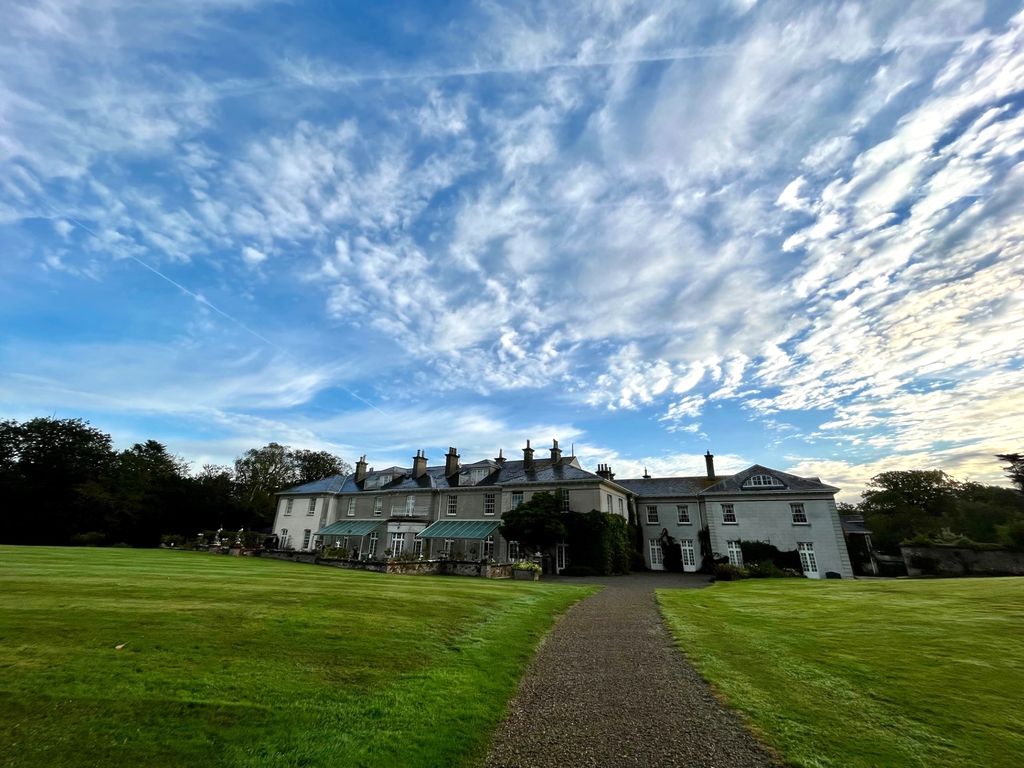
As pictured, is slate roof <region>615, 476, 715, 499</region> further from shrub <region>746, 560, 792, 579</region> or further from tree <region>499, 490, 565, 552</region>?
tree <region>499, 490, 565, 552</region>

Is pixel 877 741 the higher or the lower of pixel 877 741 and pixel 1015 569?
the lower

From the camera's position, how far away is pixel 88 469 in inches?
1983

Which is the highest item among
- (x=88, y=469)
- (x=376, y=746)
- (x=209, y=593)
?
(x=88, y=469)

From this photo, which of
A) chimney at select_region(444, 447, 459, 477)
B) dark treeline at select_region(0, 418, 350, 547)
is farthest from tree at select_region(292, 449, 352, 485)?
chimney at select_region(444, 447, 459, 477)

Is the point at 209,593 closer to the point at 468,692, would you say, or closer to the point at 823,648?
A: the point at 468,692

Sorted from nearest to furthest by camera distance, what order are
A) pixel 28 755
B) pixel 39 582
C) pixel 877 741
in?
pixel 28 755 < pixel 877 741 < pixel 39 582

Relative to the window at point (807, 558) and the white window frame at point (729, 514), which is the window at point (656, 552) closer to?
the white window frame at point (729, 514)

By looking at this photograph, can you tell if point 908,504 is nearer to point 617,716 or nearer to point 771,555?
point 771,555

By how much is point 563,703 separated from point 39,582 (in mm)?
15465

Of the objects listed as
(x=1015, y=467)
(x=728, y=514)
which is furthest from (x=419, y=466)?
(x=1015, y=467)

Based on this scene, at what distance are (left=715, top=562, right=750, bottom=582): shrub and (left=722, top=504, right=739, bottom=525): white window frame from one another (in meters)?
5.69

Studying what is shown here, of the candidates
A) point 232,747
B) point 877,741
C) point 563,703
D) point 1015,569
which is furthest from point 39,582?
point 1015,569

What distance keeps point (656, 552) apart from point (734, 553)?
715 cm

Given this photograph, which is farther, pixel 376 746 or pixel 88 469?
pixel 88 469
